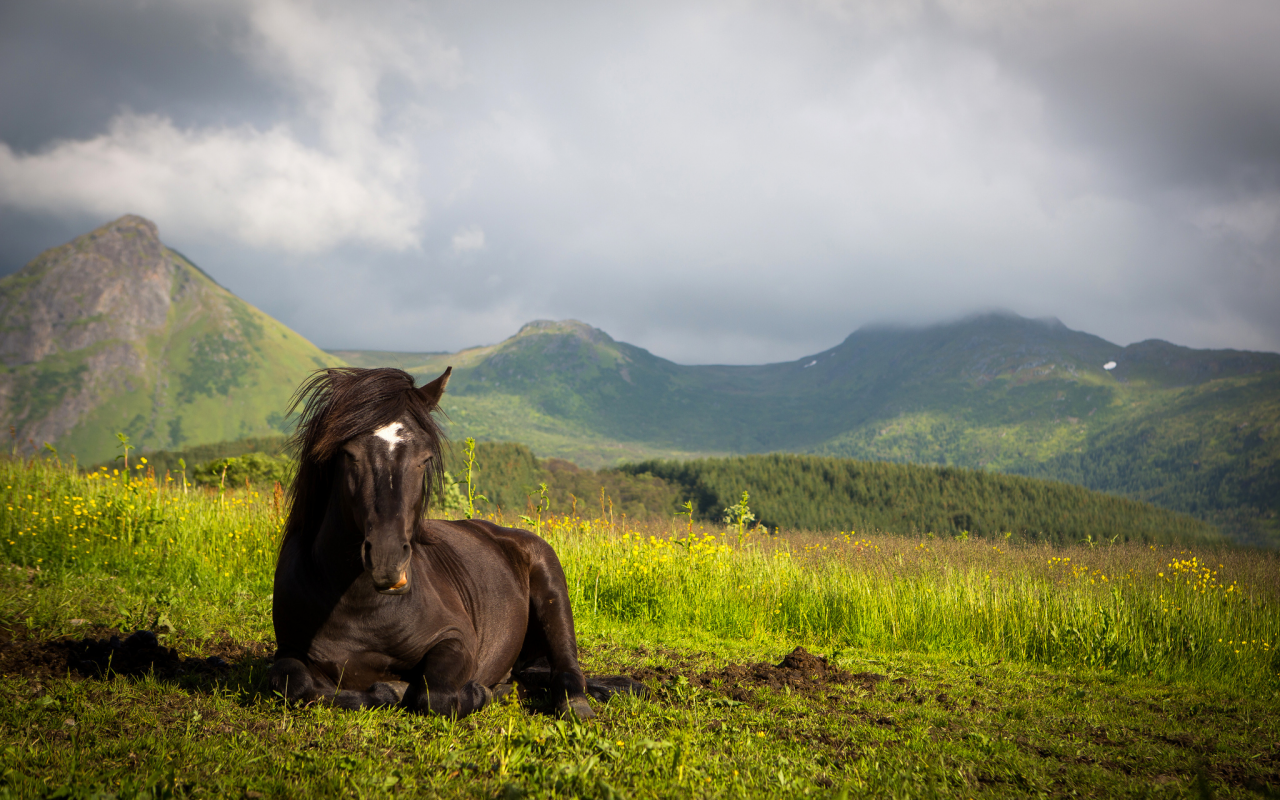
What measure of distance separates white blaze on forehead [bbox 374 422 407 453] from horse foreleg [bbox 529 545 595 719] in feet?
6.81

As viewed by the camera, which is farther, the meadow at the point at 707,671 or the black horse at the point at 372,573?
the black horse at the point at 372,573

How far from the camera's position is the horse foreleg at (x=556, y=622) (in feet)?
16.1

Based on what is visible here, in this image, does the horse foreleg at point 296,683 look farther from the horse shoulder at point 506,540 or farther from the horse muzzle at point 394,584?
the horse shoulder at point 506,540

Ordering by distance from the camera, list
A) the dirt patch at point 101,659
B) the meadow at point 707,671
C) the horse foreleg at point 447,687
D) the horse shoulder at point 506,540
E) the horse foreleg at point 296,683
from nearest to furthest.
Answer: the meadow at point 707,671 → the horse foreleg at point 296,683 → the horse foreleg at point 447,687 → the dirt patch at point 101,659 → the horse shoulder at point 506,540

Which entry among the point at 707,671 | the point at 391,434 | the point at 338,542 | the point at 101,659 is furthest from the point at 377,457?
the point at 707,671

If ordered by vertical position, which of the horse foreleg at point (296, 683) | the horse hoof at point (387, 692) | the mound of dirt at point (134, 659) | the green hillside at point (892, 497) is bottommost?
the green hillside at point (892, 497)

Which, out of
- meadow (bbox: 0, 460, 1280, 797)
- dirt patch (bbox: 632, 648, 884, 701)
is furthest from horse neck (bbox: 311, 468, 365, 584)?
dirt patch (bbox: 632, 648, 884, 701)

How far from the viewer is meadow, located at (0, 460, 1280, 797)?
345 centimetres

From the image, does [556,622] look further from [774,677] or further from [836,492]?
[836,492]

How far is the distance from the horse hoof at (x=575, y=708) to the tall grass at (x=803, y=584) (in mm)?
4192

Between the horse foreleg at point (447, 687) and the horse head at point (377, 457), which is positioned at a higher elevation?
the horse head at point (377, 457)

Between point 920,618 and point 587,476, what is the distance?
84122 millimetres

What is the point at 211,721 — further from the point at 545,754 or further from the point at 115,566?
the point at 115,566

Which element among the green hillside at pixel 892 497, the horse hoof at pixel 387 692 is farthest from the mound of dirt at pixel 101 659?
the green hillside at pixel 892 497
